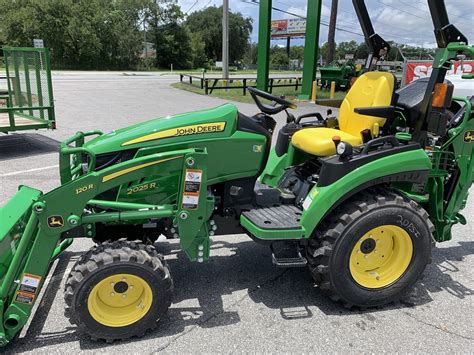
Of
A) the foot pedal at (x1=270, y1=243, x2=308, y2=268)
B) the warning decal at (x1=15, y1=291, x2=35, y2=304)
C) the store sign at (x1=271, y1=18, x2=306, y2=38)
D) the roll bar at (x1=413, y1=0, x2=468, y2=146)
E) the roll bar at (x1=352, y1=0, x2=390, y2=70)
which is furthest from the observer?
the store sign at (x1=271, y1=18, x2=306, y2=38)

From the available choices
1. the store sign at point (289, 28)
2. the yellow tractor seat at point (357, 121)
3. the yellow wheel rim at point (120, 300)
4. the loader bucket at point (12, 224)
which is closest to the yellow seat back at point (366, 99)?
the yellow tractor seat at point (357, 121)

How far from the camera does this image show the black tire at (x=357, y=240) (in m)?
2.87

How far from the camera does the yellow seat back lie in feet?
11.1

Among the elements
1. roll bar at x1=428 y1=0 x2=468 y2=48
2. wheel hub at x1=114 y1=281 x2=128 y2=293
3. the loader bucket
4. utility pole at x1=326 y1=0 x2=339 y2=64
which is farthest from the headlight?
utility pole at x1=326 y1=0 x2=339 y2=64

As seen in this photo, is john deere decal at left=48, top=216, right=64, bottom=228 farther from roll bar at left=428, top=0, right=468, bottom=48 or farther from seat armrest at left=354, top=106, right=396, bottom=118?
roll bar at left=428, top=0, right=468, bottom=48

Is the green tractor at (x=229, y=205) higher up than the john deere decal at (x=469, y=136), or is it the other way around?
the john deere decal at (x=469, y=136)

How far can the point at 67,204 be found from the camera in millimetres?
2521

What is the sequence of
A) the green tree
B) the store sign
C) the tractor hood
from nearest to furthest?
the tractor hood → the green tree → the store sign

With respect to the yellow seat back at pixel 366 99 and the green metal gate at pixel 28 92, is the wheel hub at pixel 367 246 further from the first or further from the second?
the green metal gate at pixel 28 92

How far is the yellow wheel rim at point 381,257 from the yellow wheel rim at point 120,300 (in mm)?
1438

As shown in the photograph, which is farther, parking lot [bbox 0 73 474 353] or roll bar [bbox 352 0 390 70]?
roll bar [bbox 352 0 390 70]

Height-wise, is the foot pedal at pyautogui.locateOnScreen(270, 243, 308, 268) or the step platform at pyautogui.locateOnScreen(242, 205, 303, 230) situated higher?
the step platform at pyautogui.locateOnScreen(242, 205, 303, 230)

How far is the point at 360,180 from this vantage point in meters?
2.90

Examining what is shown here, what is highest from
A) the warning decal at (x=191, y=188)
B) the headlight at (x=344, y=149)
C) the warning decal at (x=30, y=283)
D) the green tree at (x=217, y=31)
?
the green tree at (x=217, y=31)
